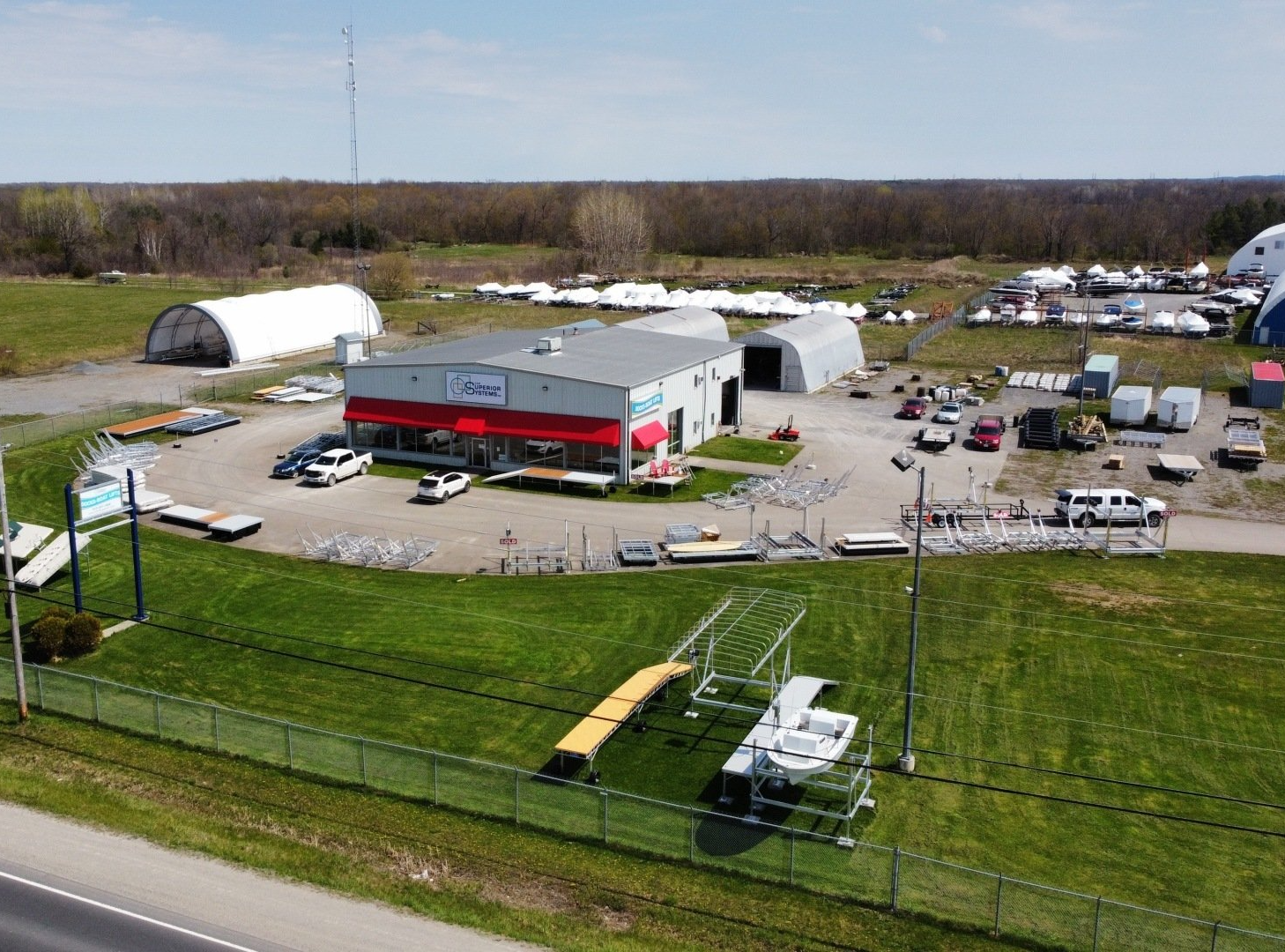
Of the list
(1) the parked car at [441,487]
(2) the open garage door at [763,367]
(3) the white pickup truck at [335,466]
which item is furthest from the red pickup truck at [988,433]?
(3) the white pickup truck at [335,466]

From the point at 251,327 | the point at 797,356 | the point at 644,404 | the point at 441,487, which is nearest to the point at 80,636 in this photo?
the point at 441,487

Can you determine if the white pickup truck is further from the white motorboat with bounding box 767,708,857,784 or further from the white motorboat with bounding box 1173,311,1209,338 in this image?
the white motorboat with bounding box 1173,311,1209,338

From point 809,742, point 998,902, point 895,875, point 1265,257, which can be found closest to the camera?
point 998,902

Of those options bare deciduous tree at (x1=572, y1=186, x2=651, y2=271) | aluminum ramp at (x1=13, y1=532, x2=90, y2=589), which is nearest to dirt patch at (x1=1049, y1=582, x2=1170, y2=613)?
aluminum ramp at (x1=13, y1=532, x2=90, y2=589)

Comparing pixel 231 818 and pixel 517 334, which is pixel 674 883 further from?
pixel 517 334

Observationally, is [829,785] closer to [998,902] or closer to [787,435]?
[998,902]
